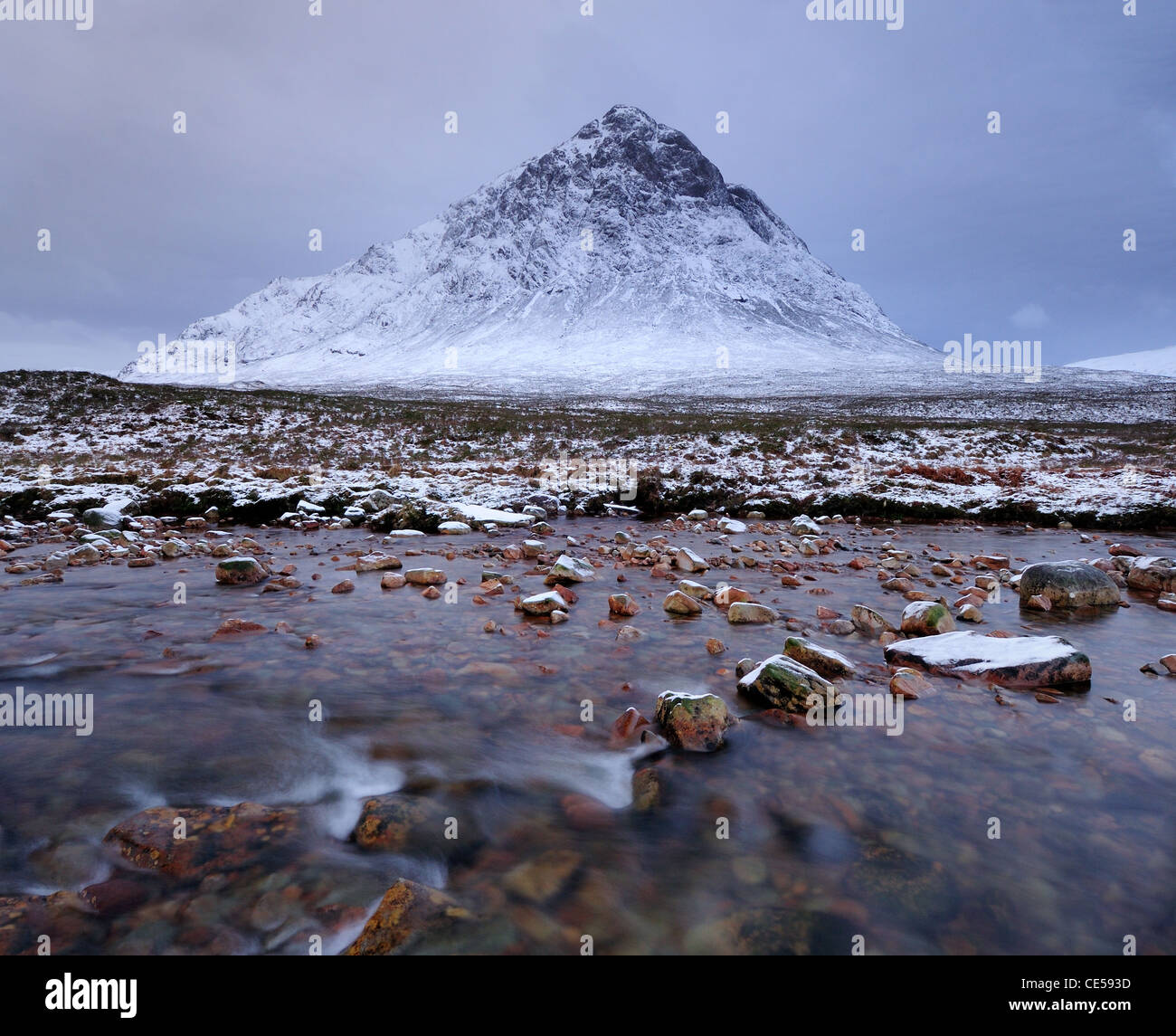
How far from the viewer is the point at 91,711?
5.37 m

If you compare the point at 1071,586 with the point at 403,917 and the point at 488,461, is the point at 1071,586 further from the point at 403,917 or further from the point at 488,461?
the point at 488,461

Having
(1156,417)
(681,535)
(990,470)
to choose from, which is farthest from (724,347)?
(681,535)

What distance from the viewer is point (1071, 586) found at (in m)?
9.13

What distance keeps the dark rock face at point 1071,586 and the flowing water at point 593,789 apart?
114cm

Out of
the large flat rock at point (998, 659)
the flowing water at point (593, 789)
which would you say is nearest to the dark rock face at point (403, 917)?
the flowing water at point (593, 789)

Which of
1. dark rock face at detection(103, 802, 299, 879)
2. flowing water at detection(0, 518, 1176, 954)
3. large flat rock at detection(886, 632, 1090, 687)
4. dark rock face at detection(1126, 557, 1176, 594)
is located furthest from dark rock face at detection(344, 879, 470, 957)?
dark rock face at detection(1126, 557, 1176, 594)

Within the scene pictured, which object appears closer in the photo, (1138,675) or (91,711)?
(91,711)

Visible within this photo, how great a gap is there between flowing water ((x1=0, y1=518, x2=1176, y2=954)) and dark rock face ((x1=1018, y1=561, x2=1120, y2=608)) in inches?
45.0

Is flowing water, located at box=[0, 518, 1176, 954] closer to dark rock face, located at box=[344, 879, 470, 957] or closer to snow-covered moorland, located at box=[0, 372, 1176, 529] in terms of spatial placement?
dark rock face, located at box=[344, 879, 470, 957]

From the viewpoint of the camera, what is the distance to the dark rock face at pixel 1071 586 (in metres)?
9.04

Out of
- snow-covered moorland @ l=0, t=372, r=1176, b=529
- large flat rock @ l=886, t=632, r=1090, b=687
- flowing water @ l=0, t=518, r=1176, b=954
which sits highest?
snow-covered moorland @ l=0, t=372, r=1176, b=529

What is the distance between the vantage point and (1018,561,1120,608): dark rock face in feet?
29.7
